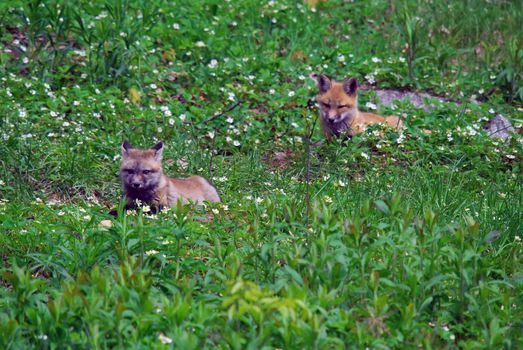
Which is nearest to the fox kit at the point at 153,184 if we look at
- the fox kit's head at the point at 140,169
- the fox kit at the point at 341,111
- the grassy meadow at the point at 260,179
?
the fox kit's head at the point at 140,169

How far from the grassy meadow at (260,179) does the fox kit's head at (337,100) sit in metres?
0.26

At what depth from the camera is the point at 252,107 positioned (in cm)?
1070

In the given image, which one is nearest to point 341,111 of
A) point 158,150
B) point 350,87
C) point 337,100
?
point 337,100

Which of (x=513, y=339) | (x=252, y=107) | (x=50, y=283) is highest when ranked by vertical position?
(x=513, y=339)

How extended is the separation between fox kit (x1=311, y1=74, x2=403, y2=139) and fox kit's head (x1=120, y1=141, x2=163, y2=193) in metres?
2.82

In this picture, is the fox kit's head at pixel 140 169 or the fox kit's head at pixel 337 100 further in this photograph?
the fox kit's head at pixel 337 100

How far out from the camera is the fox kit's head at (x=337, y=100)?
10469 millimetres

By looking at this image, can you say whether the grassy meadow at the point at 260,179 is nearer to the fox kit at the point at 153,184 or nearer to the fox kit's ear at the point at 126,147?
the fox kit at the point at 153,184

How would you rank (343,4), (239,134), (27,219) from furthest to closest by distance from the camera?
(343,4)
(239,134)
(27,219)

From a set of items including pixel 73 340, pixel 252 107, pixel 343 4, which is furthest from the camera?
pixel 343 4

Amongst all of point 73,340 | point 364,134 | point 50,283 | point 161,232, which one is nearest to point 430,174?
point 364,134

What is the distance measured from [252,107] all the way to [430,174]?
2753mm

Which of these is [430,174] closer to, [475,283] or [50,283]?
[475,283]

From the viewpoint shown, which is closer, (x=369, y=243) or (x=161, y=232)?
(x=369, y=243)
